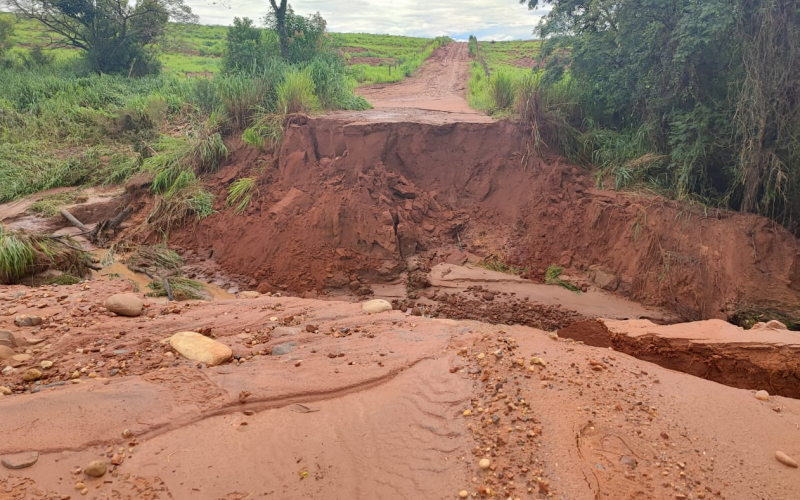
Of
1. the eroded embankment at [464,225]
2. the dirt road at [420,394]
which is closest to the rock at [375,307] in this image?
the dirt road at [420,394]

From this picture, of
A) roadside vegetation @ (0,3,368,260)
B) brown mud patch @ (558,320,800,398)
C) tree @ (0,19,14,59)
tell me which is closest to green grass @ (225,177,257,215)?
roadside vegetation @ (0,3,368,260)

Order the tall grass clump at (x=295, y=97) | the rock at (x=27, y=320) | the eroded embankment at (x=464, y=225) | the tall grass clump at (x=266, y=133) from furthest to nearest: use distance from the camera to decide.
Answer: the tall grass clump at (x=295, y=97), the tall grass clump at (x=266, y=133), the eroded embankment at (x=464, y=225), the rock at (x=27, y=320)

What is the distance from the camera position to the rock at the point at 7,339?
2846 mm

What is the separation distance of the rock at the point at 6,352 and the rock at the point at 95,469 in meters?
1.18

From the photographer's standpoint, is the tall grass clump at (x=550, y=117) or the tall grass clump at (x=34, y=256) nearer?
the tall grass clump at (x=34, y=256)

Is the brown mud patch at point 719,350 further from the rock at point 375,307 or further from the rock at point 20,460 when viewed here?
the rock at point 20,460

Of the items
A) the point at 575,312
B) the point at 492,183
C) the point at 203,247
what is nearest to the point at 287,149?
the point at 203,247

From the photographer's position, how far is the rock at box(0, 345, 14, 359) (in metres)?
2.75

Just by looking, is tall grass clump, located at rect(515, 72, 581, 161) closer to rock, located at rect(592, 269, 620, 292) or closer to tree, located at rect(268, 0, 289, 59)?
rock, located at rect(592, 269, 620, 292)

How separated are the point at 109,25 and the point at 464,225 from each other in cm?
1188

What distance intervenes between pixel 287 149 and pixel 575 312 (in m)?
4.55

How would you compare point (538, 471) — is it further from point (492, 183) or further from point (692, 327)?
point (492, 183)

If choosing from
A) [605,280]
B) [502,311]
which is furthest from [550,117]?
[502,311]

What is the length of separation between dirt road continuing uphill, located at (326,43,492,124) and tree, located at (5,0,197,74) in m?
6.03
